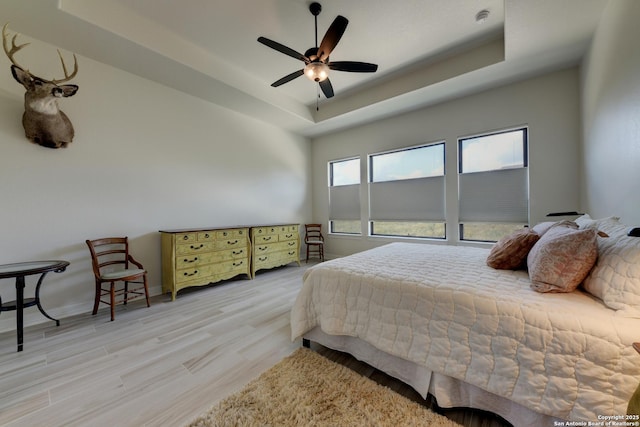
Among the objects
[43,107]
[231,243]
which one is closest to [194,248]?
[231,243]

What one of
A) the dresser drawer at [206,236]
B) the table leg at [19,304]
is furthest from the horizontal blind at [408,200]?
the table leg at [19,304]

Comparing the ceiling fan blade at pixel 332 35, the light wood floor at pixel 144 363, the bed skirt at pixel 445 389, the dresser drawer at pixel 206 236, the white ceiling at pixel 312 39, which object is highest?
the white ceiling at pixel 312 39

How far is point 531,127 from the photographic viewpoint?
3309 mm

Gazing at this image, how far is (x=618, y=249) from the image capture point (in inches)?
46.5

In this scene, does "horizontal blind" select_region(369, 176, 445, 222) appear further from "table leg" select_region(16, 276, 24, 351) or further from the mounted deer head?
"table leg" select_region(16, 276, 24, 351)

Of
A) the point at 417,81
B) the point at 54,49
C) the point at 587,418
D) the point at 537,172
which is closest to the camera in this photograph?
the point at 587,418

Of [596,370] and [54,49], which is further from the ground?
[54,49]

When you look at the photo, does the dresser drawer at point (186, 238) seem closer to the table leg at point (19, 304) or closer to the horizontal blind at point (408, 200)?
the table leg at point (19, 304)

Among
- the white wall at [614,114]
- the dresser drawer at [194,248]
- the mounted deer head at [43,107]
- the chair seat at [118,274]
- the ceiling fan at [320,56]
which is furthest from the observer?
the dresser drawer at [194,248]

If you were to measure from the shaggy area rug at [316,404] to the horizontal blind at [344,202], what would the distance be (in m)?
3.77

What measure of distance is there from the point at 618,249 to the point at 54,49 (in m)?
5.05

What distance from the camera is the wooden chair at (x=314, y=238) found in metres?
5.43

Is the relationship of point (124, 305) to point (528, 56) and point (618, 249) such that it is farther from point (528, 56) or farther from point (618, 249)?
point (528, 56)

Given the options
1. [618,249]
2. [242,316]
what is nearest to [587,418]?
[618,249]
